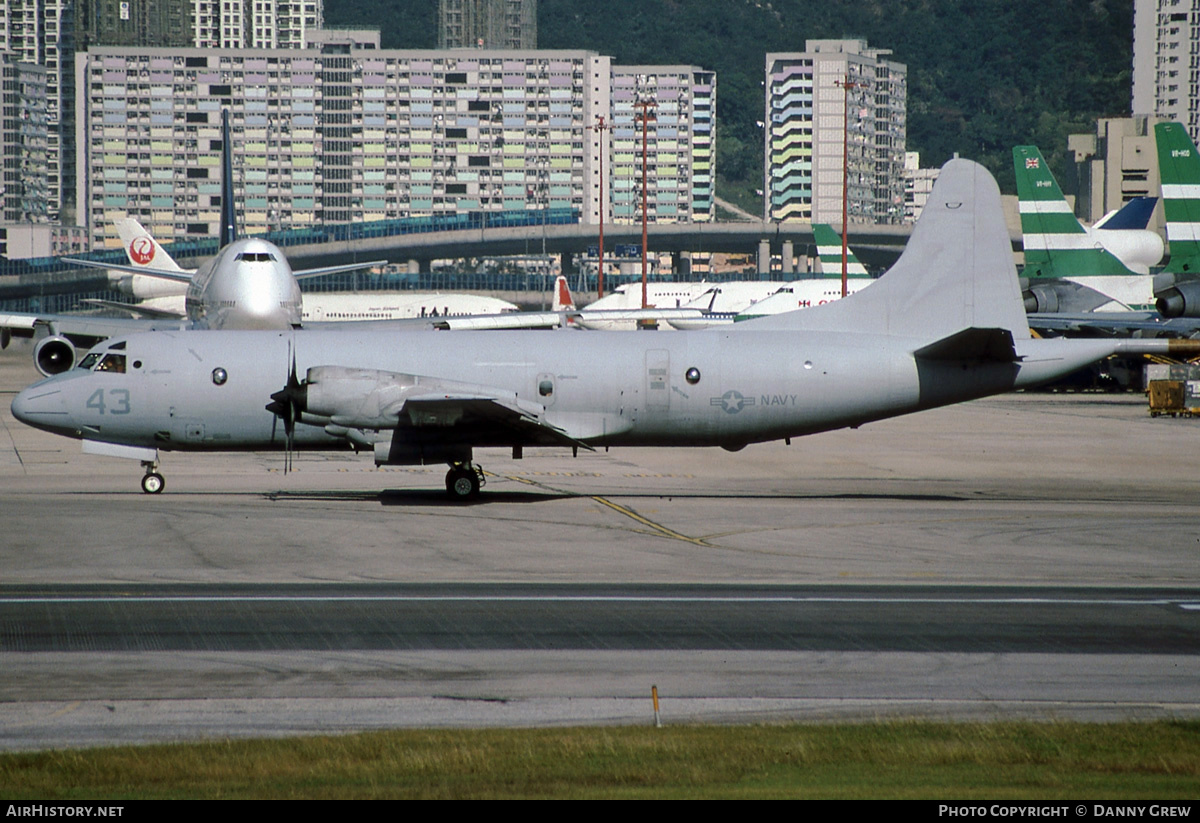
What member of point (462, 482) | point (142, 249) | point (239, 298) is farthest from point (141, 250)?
point (462, 482)

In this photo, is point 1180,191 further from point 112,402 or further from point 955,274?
point 112,402

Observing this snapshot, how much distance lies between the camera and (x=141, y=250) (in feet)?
367

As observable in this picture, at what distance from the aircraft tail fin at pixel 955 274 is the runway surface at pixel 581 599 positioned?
4040 millimetres

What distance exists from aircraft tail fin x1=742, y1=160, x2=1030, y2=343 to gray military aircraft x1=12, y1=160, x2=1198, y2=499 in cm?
3

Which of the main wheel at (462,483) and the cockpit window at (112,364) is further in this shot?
the cockpit window at (112,364)

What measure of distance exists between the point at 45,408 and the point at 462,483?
9.18 metres

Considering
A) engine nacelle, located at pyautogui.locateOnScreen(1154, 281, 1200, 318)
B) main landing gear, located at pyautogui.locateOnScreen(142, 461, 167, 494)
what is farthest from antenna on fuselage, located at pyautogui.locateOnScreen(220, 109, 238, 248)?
engine nacelle, located at pyautogui.locateOnScreen(1154, 281, 1200, 318)

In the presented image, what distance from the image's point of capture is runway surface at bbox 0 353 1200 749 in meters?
13.9

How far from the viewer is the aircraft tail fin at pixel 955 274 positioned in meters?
29.9

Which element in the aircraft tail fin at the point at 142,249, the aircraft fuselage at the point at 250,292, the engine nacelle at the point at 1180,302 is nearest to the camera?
the aircraft fuselage at the point at 250,292

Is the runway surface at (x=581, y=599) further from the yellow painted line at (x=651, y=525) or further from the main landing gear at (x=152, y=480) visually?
the main landing gear at (x=152, y=480)

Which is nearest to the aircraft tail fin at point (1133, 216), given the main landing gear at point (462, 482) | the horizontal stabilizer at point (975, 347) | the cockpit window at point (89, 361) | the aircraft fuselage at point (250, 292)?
the aircraft fuselage at point (250, 292)

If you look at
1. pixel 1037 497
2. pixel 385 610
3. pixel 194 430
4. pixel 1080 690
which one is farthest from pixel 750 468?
pixel 1080 690
